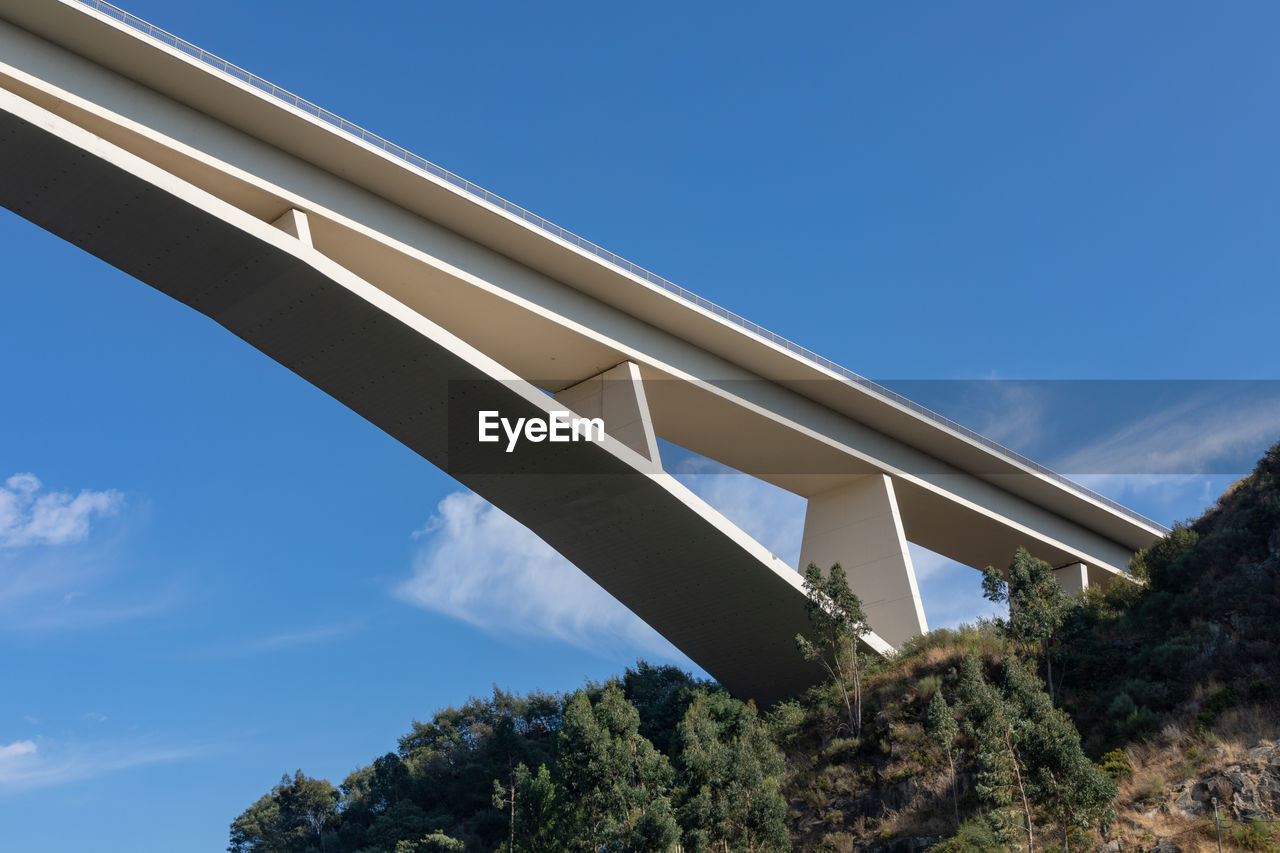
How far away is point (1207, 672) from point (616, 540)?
46.7 ft

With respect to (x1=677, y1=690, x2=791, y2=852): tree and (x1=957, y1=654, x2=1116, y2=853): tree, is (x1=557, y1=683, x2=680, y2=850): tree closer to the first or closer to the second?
(x1=677, y1=690, x2=791, y2=852): tree

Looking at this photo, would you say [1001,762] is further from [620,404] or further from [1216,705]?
[620,404]

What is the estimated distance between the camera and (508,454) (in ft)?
89.0

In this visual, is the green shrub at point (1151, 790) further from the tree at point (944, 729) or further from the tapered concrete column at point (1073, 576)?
the tapered concrete column at point (1073, 576)

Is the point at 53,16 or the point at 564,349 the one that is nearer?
the point at 53,16

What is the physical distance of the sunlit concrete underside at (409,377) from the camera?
22344 mm

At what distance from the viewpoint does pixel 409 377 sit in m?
25.8

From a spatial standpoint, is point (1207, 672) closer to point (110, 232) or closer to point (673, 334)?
point (673, 334)

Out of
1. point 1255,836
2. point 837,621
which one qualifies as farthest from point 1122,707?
point 837,621

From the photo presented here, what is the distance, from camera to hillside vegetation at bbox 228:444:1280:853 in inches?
754

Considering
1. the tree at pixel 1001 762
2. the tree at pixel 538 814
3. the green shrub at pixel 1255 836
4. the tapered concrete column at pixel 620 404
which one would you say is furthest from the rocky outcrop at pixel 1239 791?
the tapered concrete column at pixel 620 404

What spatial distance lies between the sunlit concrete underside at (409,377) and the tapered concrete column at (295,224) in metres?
1.80

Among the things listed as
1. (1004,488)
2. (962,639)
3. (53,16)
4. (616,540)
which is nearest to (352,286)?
(53,16)

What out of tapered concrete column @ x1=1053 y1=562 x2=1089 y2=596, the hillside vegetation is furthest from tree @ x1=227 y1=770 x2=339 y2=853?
tapered concrete column @ x1=1053 y1=562 x2=1089 y2=596
